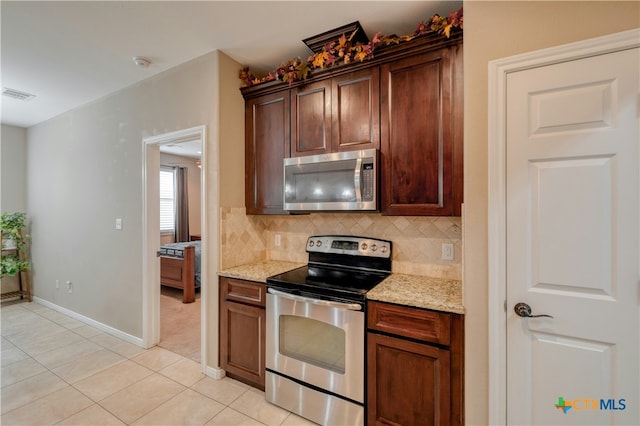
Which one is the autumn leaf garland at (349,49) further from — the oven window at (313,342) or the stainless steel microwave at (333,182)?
the oven window at (313,342)

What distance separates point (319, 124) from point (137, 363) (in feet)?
8.93

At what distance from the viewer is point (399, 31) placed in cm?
207

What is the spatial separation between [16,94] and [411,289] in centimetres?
453

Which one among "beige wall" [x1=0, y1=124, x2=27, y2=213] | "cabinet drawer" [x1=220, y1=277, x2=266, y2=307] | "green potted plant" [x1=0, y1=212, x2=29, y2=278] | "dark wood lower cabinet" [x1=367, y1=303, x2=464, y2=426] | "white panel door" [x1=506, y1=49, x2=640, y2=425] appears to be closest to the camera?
"white panel door" [x1=506, y1=49, x2=640, y2=425]

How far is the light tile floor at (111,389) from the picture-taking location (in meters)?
1.93

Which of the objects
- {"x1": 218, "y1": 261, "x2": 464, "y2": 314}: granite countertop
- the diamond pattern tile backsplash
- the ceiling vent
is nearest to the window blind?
the ceiling vent

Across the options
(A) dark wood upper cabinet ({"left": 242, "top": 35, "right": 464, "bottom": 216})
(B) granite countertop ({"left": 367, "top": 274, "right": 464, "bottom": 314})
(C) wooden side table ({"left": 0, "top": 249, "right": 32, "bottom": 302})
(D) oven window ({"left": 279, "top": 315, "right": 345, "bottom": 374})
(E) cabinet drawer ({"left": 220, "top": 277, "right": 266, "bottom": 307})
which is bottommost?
(C) wooden side table ({"left": 0, "top": 249, "right": 32, "bottom": 302})

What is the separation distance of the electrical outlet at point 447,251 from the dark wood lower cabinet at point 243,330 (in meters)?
1.37

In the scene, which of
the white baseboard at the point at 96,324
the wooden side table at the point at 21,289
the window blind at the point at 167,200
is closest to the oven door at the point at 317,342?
the white baseboard at the point at 96,324

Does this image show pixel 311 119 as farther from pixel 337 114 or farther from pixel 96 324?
pixel 96 324

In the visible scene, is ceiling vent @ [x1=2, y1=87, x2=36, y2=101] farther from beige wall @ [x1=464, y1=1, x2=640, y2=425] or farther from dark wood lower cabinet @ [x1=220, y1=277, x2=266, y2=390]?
beige wall @ [x1=464, y1=1, x2=640, y2=425]

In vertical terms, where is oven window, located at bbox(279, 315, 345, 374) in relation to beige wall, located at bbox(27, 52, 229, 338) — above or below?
below

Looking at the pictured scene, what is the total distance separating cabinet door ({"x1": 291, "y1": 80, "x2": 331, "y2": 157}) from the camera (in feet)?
7.11

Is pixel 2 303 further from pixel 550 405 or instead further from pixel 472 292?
pixel 550 405
